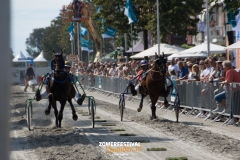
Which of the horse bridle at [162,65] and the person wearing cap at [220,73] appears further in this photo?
the person wearing cap at [220,73]

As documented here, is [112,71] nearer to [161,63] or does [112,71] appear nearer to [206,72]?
[206,72]

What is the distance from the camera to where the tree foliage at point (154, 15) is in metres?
34.6

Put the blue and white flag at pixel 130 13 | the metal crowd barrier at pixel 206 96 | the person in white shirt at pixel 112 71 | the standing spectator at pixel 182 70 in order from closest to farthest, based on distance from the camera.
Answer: the metal crowd barrier at pixel 206 96
the standing spectator at pixel 182 70
the person in white shirt at pixel 112 71
the blue and white flag at pixel 130 13

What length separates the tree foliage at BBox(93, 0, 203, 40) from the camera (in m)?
34.6

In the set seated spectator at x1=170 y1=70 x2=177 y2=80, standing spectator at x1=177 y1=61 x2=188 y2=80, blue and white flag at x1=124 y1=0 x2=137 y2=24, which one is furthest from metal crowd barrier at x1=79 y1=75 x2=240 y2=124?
blue and white flag at x1=124 y1=0 x2=137 y2=24

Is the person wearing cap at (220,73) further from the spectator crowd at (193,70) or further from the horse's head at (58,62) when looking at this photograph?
the horse's head at (58,62)

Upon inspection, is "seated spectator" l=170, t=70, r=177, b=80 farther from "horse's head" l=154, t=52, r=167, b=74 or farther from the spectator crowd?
"horse's head" l=154, t=52, r=167, b=74

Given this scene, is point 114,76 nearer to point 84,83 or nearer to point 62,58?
point 84,83

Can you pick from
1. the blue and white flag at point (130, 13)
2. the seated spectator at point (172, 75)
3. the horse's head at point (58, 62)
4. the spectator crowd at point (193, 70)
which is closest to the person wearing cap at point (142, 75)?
the spectator crowd at point (193, 70)

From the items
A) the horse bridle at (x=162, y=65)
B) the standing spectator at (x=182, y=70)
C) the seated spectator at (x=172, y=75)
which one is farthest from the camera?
the seated spectator at (x=172, y=75)

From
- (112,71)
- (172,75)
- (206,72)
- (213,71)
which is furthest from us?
(112,71)

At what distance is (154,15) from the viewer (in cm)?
3453

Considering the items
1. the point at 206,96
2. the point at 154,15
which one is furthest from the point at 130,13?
the point at 206,96

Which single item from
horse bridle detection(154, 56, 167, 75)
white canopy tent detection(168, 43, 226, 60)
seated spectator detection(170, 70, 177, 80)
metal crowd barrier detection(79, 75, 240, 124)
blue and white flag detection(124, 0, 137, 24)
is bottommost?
metal crowd barrier detection(79, 75, 240, 124)
